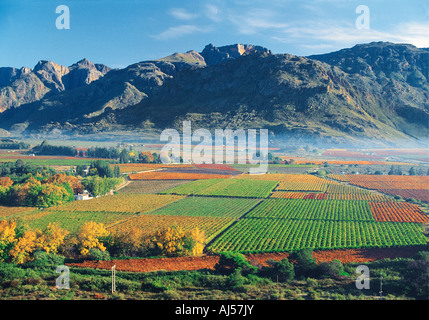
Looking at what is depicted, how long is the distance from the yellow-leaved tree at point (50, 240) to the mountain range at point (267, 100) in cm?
8830

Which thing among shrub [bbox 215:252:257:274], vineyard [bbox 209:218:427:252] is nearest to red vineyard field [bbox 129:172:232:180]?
vineyard [bbox 209:218:427:252]

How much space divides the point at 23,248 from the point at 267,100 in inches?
4325

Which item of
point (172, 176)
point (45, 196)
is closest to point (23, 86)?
point (172, 176)

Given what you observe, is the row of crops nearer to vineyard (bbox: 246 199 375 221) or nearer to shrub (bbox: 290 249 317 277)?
vineyard (bbox: 246 199 375 221)

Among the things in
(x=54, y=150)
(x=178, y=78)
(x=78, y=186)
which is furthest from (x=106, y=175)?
(x=178, y=78)

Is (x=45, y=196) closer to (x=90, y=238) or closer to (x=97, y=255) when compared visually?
(x=90, y=238)

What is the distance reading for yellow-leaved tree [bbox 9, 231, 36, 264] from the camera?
18344 mm

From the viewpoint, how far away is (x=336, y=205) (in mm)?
33844

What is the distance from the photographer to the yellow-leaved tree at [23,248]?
60.2 ft

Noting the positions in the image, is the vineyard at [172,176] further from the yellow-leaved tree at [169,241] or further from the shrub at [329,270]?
the shrub at [329,270]

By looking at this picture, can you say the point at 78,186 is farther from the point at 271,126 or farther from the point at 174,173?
the point at 271,126

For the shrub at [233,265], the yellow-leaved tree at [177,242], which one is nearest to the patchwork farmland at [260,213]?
the yellow-leaved tree at [177,242]

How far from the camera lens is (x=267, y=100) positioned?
123562 millimetres
